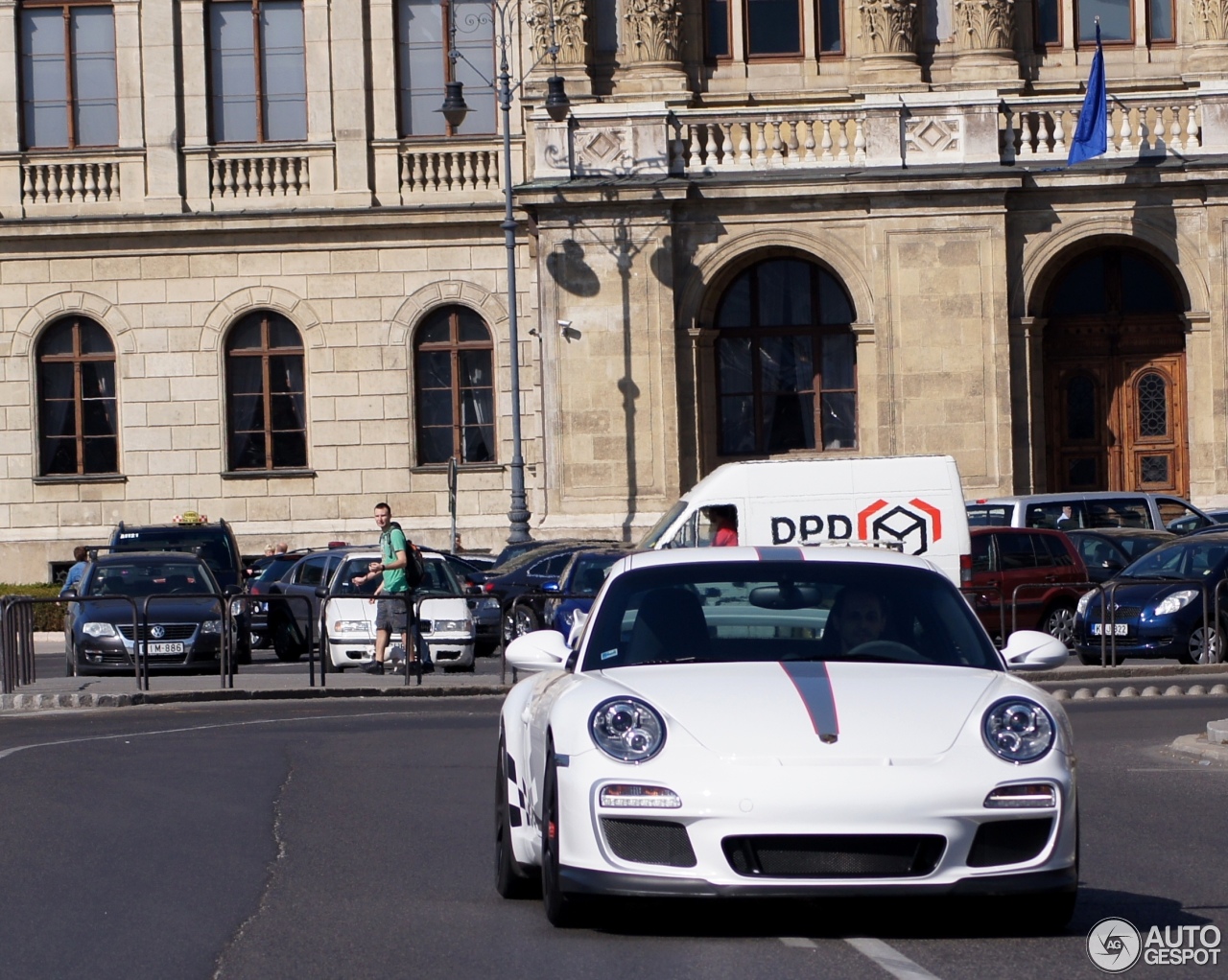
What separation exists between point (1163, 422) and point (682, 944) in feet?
113

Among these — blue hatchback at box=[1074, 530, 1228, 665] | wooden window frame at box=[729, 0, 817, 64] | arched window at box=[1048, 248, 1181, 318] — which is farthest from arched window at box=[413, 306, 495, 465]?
blue hatchback at box=[1074, 530, 1228, 665]

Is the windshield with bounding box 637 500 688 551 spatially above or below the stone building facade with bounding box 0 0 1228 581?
below

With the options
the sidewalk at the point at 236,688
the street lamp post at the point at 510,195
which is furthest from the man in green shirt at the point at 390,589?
the street lamp post at the point at 510,195

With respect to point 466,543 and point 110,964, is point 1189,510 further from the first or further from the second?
point 110,964

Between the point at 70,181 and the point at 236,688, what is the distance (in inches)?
899

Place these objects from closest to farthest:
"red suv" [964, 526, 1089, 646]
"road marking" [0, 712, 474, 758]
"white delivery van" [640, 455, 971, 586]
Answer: "road marking" [0, 712, 474, 758], "white delivery van" [640, 455, 971, 586], "red suv" [964, 526, 1089, 646]

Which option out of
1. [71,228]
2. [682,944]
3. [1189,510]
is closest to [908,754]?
[682,944]

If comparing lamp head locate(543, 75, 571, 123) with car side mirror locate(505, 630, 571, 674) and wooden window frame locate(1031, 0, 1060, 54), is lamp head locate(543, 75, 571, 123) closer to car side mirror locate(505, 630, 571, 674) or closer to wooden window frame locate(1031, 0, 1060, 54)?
wooden window frame locate(1031, 0, 1060, 54)

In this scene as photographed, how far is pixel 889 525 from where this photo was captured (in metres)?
24.5

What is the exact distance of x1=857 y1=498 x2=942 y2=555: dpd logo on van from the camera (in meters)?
24.4

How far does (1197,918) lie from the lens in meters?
8.52

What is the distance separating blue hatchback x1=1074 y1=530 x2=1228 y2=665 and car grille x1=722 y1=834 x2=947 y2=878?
17046mm

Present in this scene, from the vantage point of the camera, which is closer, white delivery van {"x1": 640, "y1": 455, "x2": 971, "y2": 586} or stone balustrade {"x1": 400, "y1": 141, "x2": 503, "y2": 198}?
white delivery van {"x1": 640, "y1": 455, "x2": 971, "y2": 586}

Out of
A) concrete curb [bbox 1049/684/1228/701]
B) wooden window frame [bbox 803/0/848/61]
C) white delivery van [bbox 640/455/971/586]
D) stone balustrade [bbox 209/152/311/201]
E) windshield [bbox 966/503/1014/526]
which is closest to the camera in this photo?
concrete curb [bbox 1049/684/1228/701]
